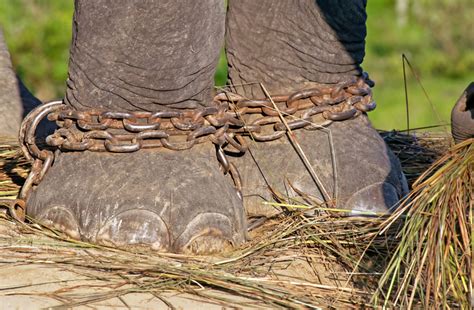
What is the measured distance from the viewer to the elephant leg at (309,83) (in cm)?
271

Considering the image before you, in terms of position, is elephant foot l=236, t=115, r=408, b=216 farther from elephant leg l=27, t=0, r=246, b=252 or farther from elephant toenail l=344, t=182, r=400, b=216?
elephant leg l=27, t=0, r=246, b=252

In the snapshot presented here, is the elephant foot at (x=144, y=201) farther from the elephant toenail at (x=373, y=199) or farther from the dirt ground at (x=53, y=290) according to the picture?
the elephant toenail at (x=373, y=199)

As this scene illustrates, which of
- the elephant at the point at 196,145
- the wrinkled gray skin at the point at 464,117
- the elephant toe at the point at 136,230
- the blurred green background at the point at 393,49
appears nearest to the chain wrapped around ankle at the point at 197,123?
the elephant at the point at 196,145

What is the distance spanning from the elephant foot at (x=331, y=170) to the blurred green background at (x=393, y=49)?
3777 millimetres

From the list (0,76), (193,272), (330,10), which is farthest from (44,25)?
(193,272)

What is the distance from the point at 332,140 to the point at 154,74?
0.50m

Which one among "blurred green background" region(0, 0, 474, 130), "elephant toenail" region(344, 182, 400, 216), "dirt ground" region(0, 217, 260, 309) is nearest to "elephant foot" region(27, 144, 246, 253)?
"dirt ground" region(0, 217, 260, 309)

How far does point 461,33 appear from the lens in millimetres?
9133

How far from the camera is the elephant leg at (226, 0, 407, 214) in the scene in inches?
106

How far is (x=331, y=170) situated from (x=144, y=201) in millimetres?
514

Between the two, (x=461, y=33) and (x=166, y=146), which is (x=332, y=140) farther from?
(x=461, y=33)

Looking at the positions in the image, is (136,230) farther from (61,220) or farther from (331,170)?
(331,170)

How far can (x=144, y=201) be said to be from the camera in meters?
2.43

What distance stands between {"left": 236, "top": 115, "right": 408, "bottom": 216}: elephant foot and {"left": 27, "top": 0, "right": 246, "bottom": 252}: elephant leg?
7.4 inches
